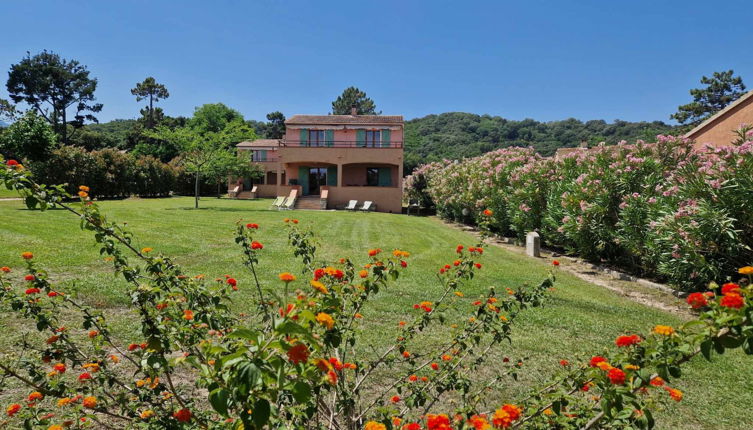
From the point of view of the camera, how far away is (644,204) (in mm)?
8523

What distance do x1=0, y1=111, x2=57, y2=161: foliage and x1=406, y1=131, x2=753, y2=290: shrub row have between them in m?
20.9

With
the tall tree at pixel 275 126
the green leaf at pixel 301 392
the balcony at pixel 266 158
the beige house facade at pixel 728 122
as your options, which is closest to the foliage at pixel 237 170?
the balcony at pixel 266 158

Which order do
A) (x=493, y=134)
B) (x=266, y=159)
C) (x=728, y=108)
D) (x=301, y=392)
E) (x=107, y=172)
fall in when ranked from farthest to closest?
(x=493, y=134), (x=266, y=159), (x=107, y=172), (x=728, y=108), (x=301, y=392)

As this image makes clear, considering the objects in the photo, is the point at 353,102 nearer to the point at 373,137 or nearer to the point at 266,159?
the point at 266,159

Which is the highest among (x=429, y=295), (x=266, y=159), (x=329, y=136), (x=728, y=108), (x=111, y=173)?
(x=329, y=136)

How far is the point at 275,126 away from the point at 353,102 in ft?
54.6

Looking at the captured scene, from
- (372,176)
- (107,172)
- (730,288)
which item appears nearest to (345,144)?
(372,176)

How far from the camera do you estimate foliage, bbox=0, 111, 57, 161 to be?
1719 centimetres

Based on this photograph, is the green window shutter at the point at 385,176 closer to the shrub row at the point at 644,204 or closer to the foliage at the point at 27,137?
the shrub row at the point at 644,204

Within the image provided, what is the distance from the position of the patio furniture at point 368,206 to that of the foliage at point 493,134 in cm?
2650

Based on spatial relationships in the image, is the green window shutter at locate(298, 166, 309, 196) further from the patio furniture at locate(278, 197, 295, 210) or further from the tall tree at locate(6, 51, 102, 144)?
the tall tree at locate(6, 51, 102, 144)

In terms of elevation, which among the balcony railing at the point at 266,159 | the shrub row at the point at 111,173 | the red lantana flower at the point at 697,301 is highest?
the balcony railing at the point at 266,159

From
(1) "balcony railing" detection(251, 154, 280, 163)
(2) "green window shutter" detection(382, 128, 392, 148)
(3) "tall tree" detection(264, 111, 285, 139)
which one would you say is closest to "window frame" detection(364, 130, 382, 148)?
(2) "green window shutter" detection(382, 128, 392, 148)

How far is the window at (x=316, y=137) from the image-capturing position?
31.5m
